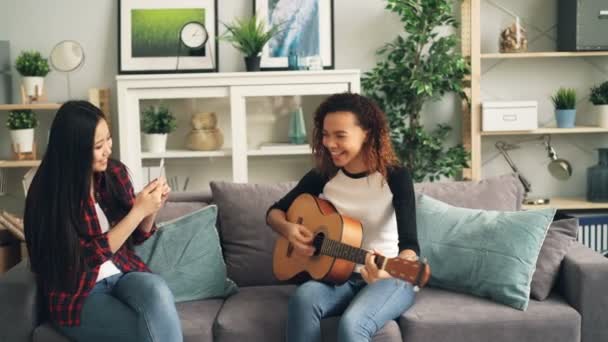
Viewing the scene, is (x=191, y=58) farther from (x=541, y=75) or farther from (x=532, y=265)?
(x=532, y=265)

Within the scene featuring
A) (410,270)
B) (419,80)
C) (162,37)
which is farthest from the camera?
(162,37)

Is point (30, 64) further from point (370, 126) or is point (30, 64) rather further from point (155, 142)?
point (370, 126)

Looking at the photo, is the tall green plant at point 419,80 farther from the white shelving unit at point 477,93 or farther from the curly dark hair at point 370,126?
the curly dark hair at point 370,126

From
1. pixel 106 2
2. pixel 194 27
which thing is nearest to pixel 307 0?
pixel 194 27

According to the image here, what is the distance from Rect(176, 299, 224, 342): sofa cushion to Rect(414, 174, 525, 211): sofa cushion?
0.87 m

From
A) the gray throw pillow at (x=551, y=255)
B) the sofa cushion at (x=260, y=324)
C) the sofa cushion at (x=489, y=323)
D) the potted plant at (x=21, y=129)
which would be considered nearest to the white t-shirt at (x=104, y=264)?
the sofa cushion at (x=260, y=324)

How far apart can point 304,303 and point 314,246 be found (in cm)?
21

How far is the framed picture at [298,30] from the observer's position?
4.18 meters

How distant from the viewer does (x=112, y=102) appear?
4.32 m

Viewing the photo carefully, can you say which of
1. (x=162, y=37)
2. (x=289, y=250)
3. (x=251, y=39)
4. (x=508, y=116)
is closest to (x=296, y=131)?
(x=251, y=39)

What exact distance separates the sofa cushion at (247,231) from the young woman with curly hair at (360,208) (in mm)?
229

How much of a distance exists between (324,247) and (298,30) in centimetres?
208

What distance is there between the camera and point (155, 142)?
400 centimetres

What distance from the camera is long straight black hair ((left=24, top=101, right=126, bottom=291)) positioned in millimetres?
2240
